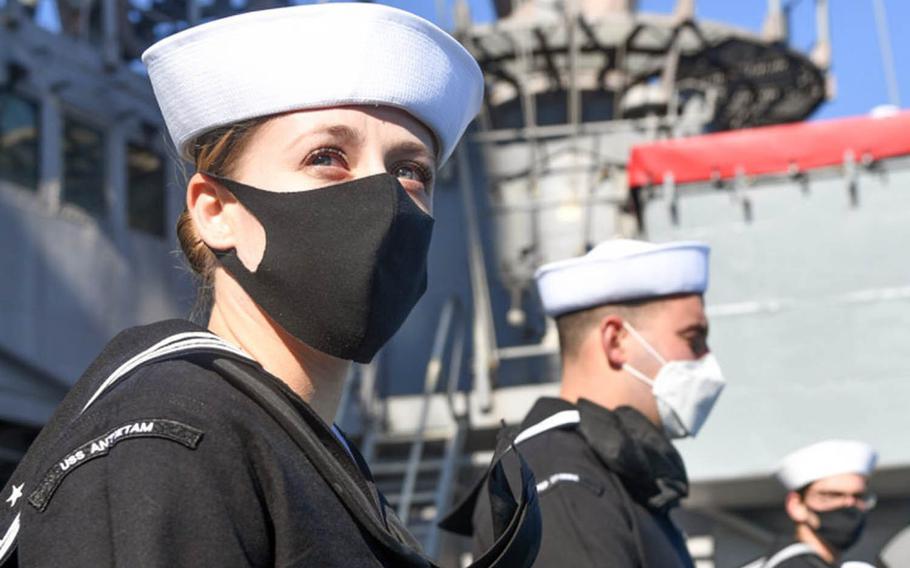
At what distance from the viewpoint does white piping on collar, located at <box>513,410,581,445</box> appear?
329 centimetres

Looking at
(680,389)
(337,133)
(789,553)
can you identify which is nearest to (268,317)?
(337,133)

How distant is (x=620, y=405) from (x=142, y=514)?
7.96 feet

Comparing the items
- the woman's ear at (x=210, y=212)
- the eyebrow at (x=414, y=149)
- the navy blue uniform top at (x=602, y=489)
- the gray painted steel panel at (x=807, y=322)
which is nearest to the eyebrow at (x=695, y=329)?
the navy blue uniform top at (x=602, y=489)

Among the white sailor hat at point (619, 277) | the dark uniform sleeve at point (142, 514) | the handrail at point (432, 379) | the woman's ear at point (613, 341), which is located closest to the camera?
the dark uniform sleeve at point (142, 514)

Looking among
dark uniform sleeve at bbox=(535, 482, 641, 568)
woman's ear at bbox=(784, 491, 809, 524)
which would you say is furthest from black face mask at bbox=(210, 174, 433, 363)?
woman's ear at bbox=(784, 491, 809, 524)

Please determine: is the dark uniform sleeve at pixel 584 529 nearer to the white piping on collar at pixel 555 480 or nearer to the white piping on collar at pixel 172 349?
the white piping on collar at pixel 555 480

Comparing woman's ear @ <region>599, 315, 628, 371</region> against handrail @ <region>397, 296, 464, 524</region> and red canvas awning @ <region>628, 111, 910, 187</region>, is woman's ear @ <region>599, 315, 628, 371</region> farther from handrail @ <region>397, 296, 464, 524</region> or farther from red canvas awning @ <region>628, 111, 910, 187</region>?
handrail @ <region>397, 296, 464, 524</region>

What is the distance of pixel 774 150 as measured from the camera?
27.5ft

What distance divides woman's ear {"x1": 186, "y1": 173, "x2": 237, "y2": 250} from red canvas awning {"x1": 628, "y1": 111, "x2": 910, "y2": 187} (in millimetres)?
6800

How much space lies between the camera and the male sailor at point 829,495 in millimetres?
5594

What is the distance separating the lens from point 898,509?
832cm

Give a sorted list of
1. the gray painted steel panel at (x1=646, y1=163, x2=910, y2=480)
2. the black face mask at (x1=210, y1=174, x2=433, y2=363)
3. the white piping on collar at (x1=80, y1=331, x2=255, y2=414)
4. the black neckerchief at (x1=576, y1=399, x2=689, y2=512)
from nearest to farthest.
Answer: the white piping on collar at (x1=80, y1=331, x2=255, y2=414)
the black face mask at (x1=210, y1=174, x2=433, y2=363)
the black neckerchief at (x1=576, y1=399, x2=689, y2=512)
the gray painted steel panel at (x1=646, y1=163, x2=910, y2=480)

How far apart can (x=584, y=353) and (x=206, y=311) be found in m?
1.86

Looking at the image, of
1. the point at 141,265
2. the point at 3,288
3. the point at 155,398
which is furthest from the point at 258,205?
the point at 141,265
